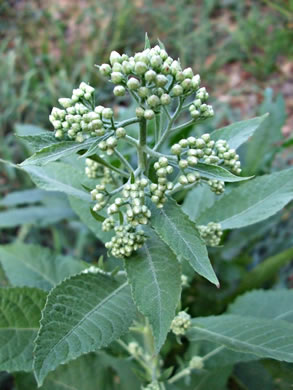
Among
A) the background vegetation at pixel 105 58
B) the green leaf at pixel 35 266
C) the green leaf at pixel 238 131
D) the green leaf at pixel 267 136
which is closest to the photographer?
the green leaf at pixel 238 131

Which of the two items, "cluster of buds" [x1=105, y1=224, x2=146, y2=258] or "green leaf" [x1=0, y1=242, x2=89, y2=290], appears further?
"green leaf" [x1=0, y1=242, x2=89, y2=290]

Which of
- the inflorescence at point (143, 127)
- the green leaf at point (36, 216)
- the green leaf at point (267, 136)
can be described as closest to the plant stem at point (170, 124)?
the inflorescence at point (143, 127)

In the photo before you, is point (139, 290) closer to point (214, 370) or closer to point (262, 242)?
point (214, 370)

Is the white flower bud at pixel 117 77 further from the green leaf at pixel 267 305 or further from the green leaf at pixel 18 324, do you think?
the green leaf at pixel 267 305

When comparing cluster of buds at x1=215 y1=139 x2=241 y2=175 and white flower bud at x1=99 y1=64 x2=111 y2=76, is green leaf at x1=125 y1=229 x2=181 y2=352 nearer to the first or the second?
cluster of buds at x1=215 y1=139 x2=241 y2=175

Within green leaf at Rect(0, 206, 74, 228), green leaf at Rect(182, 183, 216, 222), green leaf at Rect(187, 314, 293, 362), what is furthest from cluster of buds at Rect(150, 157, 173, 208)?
green leaf at Rect(0, 206, 74, 228)

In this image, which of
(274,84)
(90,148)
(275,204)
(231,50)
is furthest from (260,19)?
(90,148)

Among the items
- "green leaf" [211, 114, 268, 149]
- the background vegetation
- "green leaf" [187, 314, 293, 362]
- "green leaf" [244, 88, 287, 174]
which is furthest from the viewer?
the background vegetation
